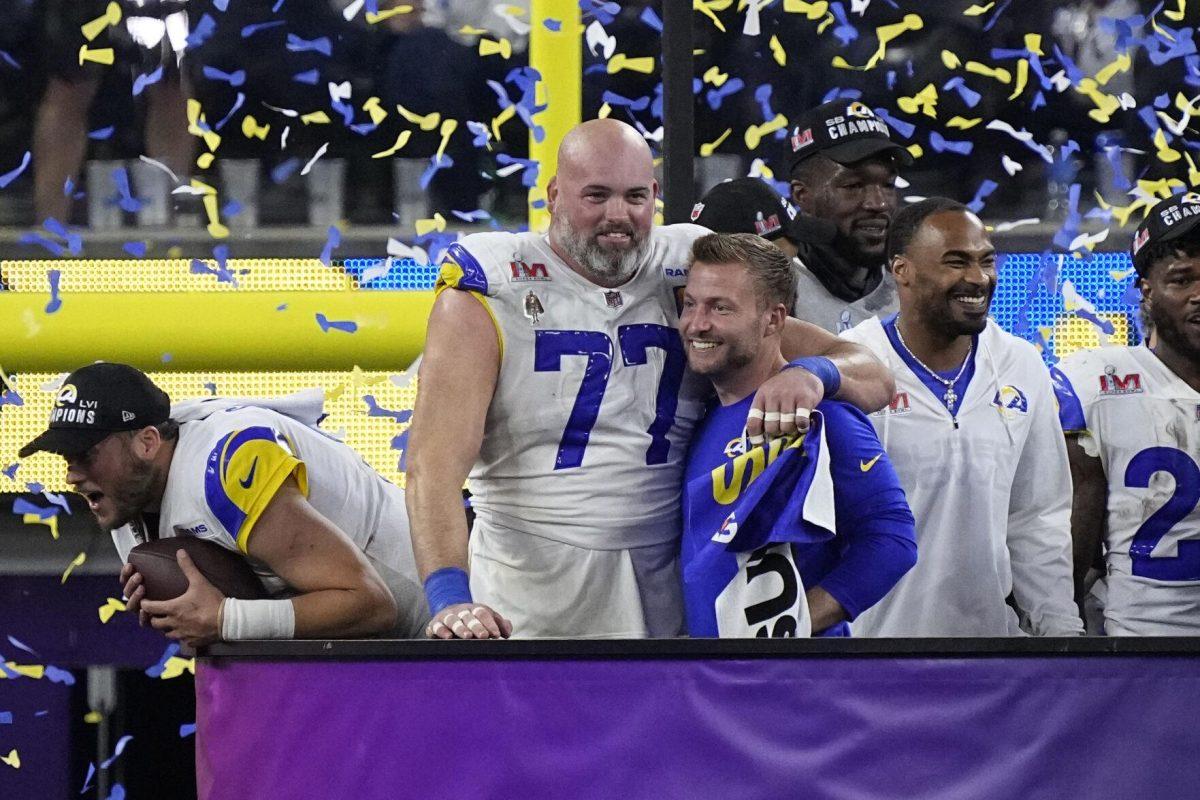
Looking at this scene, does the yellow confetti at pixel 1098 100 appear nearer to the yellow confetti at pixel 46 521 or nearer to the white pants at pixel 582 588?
the white pants at pixel 582 588

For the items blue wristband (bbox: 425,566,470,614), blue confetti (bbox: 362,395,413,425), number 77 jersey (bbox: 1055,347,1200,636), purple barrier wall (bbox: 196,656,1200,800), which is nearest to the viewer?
purple barrier wall (bbox: 196,656,1200,800)

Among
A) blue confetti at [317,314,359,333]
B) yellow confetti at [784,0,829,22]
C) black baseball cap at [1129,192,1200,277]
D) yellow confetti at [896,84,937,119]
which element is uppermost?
yellow confetti at [784,0,829,22]

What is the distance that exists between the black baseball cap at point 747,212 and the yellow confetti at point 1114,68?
4.94 feet

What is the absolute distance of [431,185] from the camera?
16.1 ft

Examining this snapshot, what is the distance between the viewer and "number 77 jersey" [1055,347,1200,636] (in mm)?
3311

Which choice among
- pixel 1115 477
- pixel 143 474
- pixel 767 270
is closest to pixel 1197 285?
pixel 1115 477

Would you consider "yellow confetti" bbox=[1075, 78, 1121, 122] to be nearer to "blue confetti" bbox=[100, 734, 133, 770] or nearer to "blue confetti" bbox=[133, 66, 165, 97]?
"blue confetti" bbox=[133, 66, 165, 97]

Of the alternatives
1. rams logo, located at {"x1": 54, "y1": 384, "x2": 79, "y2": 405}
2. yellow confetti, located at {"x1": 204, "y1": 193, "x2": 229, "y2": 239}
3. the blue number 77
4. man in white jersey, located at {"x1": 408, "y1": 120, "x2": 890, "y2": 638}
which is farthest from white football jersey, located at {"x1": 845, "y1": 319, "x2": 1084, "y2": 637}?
yellow confetti, located at {"x1": 204, "y1": 193, "x2": 229, "y2": 239}

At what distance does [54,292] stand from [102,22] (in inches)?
30.9

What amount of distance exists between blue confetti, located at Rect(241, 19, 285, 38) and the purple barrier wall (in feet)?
9.76

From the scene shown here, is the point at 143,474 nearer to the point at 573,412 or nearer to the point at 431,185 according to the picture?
the point at 573,412

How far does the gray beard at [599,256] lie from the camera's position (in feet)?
9.63

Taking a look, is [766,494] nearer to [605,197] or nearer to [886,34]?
[605,197]

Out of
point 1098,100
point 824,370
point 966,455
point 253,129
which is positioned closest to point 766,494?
point 824,370
